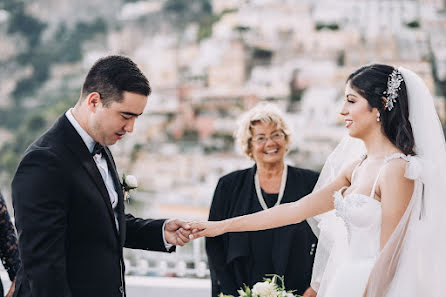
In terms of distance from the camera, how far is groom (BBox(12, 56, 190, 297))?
1488 mm

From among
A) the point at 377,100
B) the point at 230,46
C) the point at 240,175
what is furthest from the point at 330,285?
the point at 230,46

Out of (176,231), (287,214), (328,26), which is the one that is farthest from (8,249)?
(328,26)

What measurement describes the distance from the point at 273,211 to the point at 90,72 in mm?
952

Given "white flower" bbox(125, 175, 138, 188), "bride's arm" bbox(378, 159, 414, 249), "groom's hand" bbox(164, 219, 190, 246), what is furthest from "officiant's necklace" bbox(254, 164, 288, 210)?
"bride's arm" bbox(378, 159, 414, 249)

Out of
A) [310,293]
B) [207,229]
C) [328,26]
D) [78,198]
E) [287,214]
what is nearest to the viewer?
[78,198]

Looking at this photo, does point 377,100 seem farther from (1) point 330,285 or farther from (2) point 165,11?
(2) point 165,11

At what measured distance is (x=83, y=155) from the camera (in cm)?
163

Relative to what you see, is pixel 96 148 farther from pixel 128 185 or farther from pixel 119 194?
pixel 128 185

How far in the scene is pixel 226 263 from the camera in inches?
101

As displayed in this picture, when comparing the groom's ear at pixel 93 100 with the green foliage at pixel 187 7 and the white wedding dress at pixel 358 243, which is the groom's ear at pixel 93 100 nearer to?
the white wedding dress at pixel 358 243

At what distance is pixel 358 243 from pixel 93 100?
0.97 metres

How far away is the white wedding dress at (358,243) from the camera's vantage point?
1.81m

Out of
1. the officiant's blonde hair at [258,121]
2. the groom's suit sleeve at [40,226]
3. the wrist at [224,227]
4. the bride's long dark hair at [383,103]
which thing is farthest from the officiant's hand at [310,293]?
the groom's suit sleeve at [40,226]

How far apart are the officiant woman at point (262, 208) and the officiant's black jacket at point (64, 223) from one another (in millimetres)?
876
